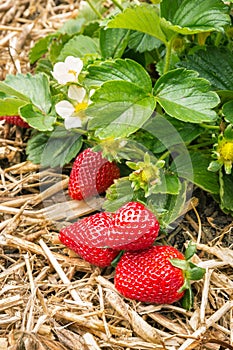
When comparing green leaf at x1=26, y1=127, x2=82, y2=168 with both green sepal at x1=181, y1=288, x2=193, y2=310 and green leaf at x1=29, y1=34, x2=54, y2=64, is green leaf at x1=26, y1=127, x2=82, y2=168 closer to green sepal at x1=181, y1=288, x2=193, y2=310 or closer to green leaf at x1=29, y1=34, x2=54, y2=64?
green leaf at x1=29, y1=34, x2=54, y2=64

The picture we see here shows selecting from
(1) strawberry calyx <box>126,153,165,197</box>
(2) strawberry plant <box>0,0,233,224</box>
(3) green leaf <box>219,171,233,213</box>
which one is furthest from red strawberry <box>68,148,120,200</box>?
(3) green leaf <box>219,171,233,213</box>

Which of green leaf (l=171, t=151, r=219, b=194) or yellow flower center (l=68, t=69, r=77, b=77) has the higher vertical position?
yellow flower center (l=68, t=69, r=77, b=77)

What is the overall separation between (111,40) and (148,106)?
1.15 ft

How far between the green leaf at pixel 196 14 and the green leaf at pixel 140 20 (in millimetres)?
34

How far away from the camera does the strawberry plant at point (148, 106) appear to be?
1370 millimetres

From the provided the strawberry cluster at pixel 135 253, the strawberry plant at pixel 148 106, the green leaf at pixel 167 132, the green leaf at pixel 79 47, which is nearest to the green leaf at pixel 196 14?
the strawberry plant at pixel 148 106

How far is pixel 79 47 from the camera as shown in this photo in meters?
1.74

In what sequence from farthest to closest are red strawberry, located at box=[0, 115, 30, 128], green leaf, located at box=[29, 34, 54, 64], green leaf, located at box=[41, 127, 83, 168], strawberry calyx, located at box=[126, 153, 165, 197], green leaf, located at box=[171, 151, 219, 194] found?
green leaf, located at box=[29, 34, 54, 64]
red strawberry, located at box=[0, 115, 30, 128]
green leaf, located at box=[41, 127, 83, 168]
green leaf, located at box=[171, 151, 219, 194]
strawberry calyx, located at box=[126, 153, 165, 197]

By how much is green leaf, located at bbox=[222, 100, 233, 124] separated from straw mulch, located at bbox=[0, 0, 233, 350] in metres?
0.22

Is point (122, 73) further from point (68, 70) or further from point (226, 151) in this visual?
point (226, 151)

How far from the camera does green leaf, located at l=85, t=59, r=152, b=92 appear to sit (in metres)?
1.43

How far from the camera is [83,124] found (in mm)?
1503

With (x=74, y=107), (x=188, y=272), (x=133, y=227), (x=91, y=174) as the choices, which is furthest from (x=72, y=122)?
(x=188, y=272)

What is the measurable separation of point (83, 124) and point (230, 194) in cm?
38
